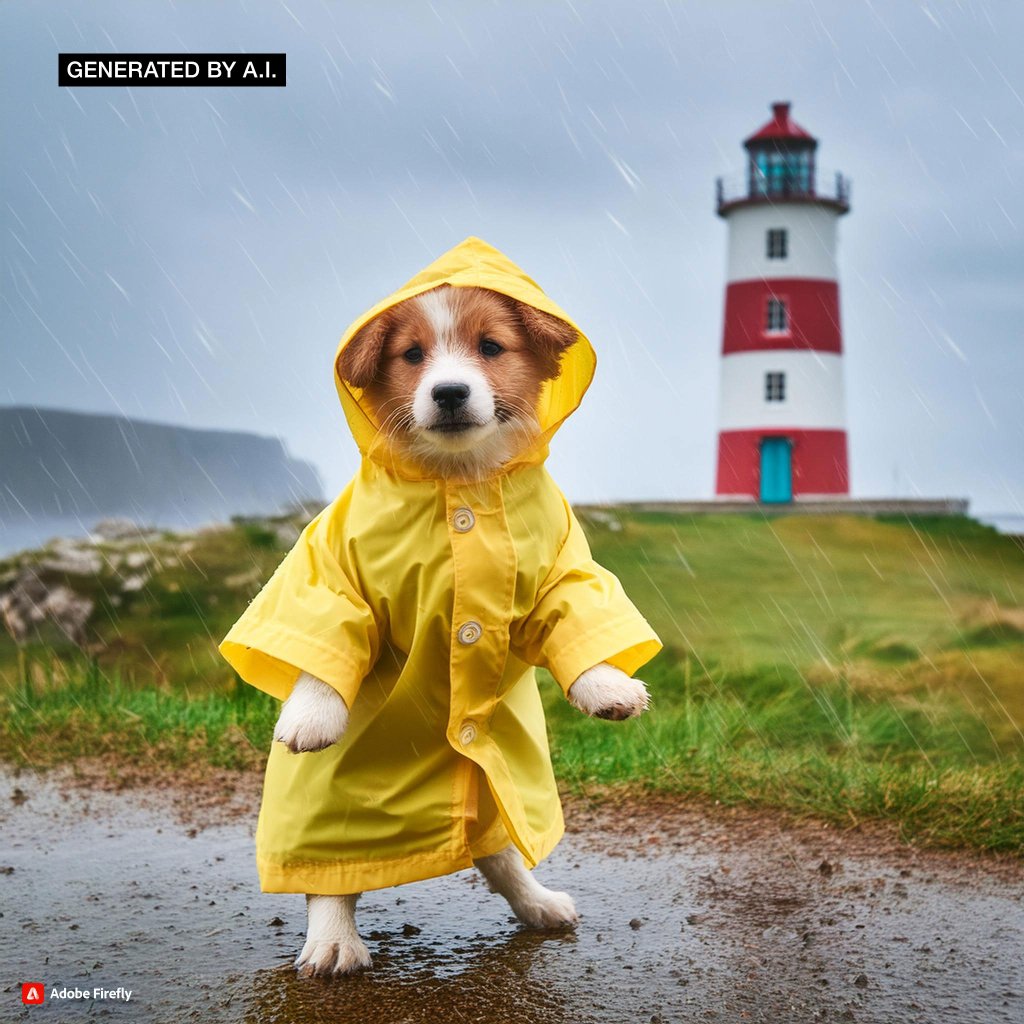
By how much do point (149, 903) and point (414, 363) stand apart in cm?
195

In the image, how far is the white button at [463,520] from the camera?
3.18 metres

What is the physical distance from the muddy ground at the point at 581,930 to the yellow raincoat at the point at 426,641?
1.03 feet

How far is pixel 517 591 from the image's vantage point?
3.29 meters

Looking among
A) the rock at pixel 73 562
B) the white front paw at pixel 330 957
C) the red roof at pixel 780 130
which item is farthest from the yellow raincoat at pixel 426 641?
the red roof at pixel 780 130

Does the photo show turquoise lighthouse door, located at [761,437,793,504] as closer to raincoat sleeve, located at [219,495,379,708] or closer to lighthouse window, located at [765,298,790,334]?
lighthouse window, located at [765,298,790,334]

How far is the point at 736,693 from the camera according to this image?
646cm

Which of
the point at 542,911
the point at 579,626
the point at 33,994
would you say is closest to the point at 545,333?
the point at 579,626

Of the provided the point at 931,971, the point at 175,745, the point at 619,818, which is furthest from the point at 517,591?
the point at 175,745

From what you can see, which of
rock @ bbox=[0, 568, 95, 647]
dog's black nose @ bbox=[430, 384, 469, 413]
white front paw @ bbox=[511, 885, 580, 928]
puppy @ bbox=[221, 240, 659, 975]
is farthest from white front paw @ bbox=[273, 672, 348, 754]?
rock @ bbox=[0, 568, 95, 647]

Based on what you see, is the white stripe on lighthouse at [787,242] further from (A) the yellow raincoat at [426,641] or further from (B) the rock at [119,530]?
(A) the yellow raincoat at [426,641]

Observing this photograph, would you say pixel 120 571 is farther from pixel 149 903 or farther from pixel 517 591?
pixel 517 591

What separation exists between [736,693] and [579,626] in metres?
3.39

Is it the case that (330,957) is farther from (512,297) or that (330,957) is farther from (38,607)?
(38,607)

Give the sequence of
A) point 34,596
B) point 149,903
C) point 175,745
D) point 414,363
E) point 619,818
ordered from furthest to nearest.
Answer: point 34,596 → point 175,745 → point 619,818 → point 149,903 → point 414,363
